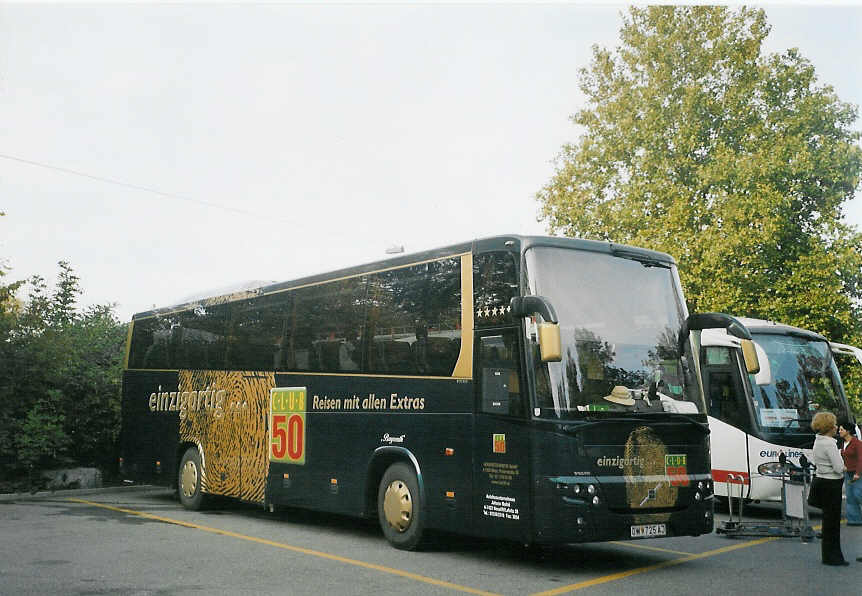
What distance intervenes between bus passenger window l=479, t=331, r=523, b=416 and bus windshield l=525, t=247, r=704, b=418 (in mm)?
315

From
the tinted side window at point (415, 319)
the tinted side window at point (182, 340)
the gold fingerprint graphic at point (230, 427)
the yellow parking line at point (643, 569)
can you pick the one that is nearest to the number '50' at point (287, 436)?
the gold fingerprint graphic at point (230, 427)

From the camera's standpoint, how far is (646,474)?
9562 millimetres

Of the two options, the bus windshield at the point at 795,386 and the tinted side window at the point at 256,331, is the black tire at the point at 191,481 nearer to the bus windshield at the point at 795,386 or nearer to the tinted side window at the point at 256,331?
the tinted side window at the point at 256,331

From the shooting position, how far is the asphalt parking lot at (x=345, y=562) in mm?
8578

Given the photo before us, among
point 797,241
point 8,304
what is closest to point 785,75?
point 797,241

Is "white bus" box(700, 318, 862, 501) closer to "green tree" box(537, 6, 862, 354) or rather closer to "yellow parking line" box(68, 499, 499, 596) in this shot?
"yellow parking line" box(68, 499, 499, 596)

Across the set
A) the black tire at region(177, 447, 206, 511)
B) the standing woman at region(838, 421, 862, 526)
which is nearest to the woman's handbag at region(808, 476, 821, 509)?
the standing woman at region(838, 421, 862, 526)

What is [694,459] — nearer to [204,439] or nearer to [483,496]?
[483,496]

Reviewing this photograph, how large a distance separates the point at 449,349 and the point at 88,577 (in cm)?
433

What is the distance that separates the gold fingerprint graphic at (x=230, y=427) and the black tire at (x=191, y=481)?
21 cm

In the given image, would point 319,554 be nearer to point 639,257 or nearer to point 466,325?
point 466,325

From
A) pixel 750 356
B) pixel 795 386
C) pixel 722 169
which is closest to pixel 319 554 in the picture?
pixel 750 356

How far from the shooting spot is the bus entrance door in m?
9.38

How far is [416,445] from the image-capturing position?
426 inches
